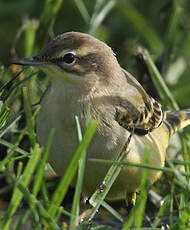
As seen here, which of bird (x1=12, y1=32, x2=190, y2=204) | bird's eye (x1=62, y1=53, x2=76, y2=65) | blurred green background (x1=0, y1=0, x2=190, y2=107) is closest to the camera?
bird (x1=12, y1=32, x2=190, y2=204)

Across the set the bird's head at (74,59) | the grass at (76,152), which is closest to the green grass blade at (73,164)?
the grass at (76,152)

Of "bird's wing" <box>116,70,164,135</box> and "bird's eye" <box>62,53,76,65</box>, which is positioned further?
"bird's wing" <box>116,70,164,135</box>

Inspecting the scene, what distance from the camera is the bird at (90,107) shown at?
147 inches

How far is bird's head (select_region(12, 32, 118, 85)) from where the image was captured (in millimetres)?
3832

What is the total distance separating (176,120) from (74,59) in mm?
1514

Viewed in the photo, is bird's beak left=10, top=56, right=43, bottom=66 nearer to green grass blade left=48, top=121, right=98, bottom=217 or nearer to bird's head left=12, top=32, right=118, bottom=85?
bird's head left=12, top=32, right=118, bottom=85

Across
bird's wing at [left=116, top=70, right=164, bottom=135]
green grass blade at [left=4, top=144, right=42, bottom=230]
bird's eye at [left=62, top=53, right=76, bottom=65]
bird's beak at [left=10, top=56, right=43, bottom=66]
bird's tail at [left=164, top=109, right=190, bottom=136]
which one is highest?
bird's beak at [left=10, top=56, right=43, bottom=66]

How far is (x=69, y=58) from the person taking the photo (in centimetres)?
388

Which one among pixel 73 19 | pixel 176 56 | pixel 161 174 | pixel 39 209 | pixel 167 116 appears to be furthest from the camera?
pixel 73 19

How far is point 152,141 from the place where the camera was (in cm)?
442

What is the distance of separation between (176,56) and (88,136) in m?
3.71

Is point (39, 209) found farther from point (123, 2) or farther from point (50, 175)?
point (123, 2)

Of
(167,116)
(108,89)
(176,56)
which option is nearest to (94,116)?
(108,89)

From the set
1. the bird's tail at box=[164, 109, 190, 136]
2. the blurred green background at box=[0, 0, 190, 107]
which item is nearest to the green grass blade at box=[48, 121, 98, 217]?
the bird's tail at box=[164, 109, 190, 136]
